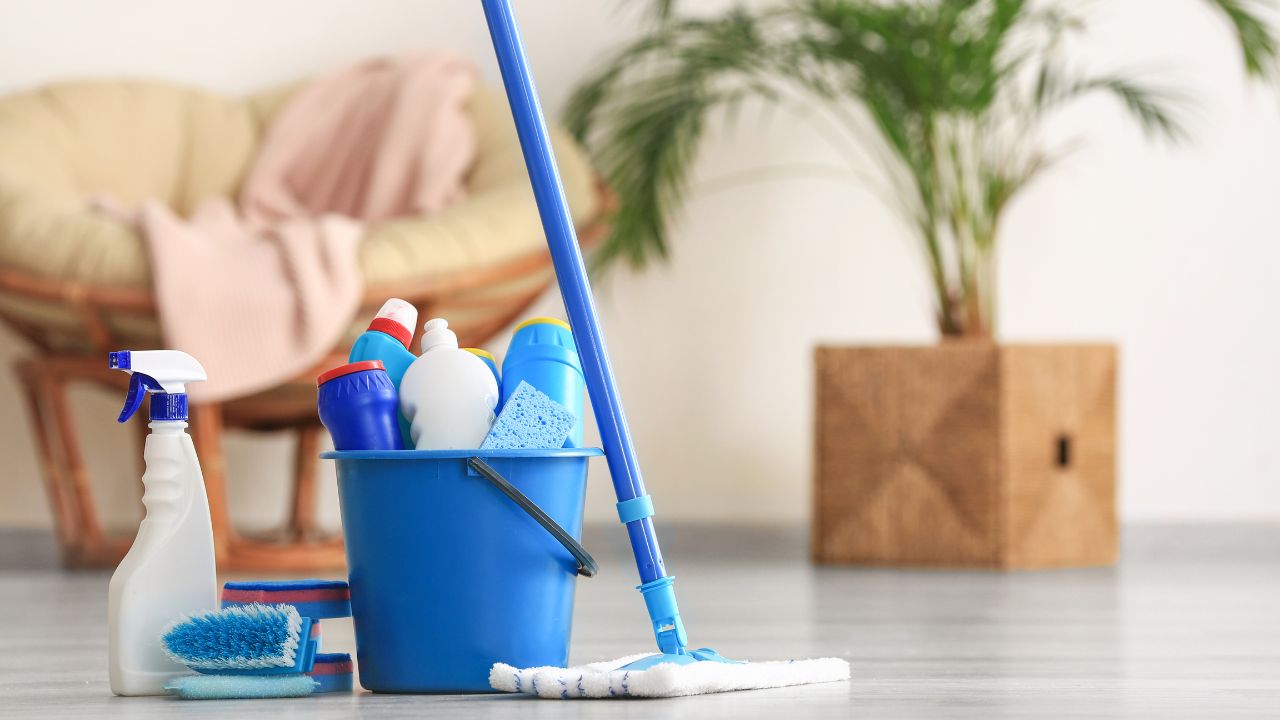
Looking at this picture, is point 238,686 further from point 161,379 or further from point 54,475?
point 54,475

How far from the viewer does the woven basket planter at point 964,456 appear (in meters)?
2.06

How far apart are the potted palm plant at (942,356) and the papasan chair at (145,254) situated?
1.05 feet

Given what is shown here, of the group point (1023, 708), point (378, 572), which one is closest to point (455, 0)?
point (378, 572)

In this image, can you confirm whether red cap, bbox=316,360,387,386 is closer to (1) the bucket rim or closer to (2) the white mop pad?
(1) the bucket rim

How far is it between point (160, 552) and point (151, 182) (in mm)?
1505

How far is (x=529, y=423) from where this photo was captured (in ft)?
2.94

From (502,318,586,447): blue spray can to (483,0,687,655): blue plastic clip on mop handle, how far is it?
0.04 feet

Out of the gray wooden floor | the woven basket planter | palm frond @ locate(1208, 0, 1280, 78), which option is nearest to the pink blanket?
the gray wooden floor

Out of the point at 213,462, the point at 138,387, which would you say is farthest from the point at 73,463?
the point at 138,387

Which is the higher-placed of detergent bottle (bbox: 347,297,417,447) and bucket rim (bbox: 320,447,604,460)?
detergent bottle (bbox: 347,297,417,447)

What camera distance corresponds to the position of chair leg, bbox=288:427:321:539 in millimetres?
2176

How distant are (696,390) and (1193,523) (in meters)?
0.87

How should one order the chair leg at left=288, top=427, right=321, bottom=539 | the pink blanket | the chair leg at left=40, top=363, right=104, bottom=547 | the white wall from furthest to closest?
the white wall < the chair leg at left=288, top=427, right=321, bottom=539 < the chair leg at left=40, top=363, right=104, bottom=547 < the pink blanket

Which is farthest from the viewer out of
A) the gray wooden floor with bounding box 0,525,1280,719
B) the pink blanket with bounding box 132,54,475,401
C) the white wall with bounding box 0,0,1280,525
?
Result: the white wall with bounding box 0,0,1280,525
